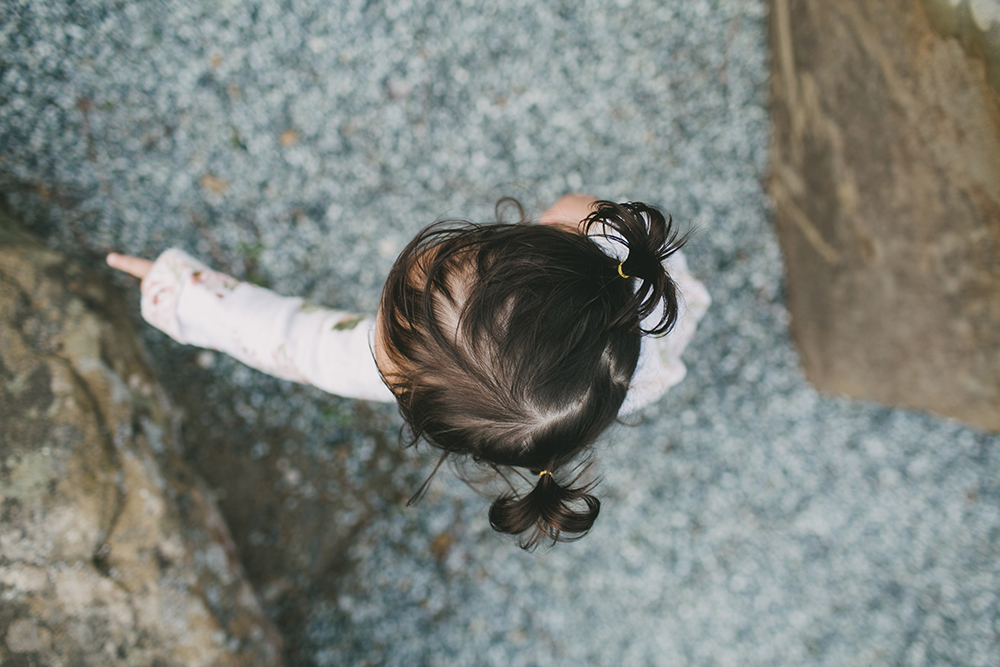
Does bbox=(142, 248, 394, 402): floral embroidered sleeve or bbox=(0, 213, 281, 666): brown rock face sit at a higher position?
bbox=(142, 248, 394, 402): floral embroidered sleeve

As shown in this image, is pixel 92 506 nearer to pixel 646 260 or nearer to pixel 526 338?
pixel 526 338

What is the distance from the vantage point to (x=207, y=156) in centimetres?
173

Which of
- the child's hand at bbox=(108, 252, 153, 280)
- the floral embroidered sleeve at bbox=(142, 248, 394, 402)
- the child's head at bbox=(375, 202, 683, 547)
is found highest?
the child's head at bbox=(375, 202, 683, 547)

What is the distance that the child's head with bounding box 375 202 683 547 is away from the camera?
98 cm

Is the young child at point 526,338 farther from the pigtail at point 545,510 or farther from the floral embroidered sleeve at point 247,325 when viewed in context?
the floral embroidered sleeve at point 247,325

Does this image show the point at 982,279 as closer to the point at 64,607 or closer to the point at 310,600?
the point at 310,600

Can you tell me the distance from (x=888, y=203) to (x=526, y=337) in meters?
1.26

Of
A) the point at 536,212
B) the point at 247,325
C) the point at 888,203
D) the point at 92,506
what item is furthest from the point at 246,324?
the point at 888,203

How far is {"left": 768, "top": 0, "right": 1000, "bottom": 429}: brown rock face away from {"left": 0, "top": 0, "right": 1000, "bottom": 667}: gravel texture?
0.49 feet

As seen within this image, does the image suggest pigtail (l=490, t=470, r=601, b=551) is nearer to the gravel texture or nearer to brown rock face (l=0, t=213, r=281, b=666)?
the gravel texture

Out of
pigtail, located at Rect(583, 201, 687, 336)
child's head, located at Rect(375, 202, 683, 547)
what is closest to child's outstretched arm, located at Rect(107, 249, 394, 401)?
child's head, located at Rect(375, 202, 683, 547)

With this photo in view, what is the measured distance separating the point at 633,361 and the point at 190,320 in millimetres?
1159

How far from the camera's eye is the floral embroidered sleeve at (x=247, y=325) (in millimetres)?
1420

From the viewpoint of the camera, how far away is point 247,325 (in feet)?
4.69
